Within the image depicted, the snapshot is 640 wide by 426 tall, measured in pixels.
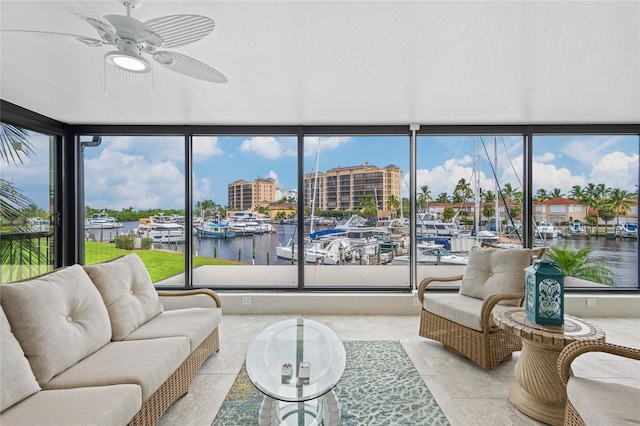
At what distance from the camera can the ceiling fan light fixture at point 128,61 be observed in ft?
5.31

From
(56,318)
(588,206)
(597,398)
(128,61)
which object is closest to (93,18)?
(128,61)

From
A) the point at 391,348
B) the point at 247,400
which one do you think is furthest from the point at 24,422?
the point at 391,348

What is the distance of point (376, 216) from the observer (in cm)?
435

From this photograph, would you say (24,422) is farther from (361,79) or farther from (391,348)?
(361,79)

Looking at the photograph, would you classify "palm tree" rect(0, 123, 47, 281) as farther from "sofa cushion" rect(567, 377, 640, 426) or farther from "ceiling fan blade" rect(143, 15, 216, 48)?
"sofa cushion" rect(567, 377, 640, 426)

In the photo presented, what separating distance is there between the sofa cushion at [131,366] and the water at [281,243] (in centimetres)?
225

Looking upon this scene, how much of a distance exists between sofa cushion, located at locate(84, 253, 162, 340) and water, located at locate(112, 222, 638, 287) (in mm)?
1637

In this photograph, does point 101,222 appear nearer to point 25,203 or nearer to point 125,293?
point 25,203

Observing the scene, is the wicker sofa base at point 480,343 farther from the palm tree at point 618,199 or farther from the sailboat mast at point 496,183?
the palm tree at point 618,199

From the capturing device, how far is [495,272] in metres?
3.02

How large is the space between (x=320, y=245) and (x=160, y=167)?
2.49 m

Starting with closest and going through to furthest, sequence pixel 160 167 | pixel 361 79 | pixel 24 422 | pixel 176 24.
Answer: pixel 24 422 → pixel 176 24 → pixel 361 79 → pixel 160 167

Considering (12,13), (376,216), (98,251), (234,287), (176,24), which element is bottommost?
(234,287)

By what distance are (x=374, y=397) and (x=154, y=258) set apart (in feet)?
11.6
